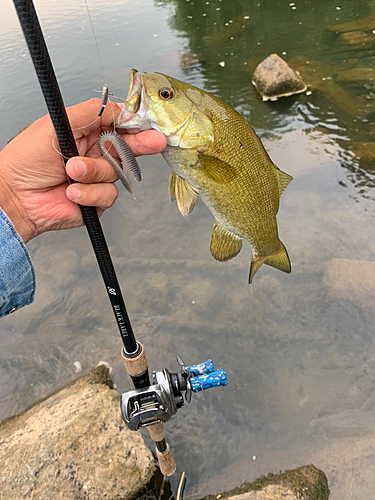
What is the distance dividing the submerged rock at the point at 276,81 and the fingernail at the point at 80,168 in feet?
17.7

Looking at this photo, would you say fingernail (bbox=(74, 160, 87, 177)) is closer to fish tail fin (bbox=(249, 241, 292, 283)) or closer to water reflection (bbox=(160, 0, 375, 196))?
fish tail fin (bbox=(249, 241, 292, 283))

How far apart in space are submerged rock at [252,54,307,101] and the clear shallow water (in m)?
0.19

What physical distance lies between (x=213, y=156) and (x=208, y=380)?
1.07m

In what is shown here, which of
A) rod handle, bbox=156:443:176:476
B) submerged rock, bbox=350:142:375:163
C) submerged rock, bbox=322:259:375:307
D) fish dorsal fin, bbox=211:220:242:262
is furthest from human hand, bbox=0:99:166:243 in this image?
submerged rock, bbox=350:142:375:163

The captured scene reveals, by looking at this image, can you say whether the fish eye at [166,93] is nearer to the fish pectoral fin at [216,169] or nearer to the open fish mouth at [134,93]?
the open fish mouth at [134,93]

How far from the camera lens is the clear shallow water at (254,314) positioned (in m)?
2.50

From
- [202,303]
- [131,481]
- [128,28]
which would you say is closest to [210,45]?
[128,28]

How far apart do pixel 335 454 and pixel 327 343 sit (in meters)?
0.84

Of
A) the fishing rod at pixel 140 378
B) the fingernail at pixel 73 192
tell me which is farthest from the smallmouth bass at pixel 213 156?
the fishing rod at pixel 140 378

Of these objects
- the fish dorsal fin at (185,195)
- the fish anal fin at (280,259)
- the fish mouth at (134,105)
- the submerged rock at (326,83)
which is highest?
the fish mouth at (134,105)

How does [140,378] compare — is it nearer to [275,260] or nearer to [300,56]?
[275,260]

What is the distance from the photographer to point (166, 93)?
129 cm

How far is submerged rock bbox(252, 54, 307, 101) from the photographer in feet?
19.1

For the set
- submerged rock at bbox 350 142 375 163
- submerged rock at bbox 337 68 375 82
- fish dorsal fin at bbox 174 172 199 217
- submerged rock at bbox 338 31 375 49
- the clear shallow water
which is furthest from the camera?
submerged rock at bbox 338 31 375 49
